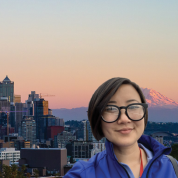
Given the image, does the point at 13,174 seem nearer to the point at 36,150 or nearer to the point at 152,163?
the point at 36,150

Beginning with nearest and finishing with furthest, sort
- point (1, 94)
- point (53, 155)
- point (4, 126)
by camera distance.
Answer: point (53, 155) → point (4, 126) → point (1, 94)

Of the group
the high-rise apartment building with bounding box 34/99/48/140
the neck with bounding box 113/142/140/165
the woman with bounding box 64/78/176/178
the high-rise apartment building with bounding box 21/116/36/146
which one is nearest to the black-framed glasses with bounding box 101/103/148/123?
the woman with bounding box 64/78/176/178

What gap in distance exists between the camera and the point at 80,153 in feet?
188

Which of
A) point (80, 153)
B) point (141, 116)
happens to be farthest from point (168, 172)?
point (80, 153)

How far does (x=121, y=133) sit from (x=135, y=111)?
0.08m

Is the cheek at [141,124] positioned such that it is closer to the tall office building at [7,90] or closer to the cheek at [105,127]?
the cheek at [105,127]

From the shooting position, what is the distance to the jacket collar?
3.81ft

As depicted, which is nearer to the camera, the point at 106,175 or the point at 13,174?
the point at 106,175

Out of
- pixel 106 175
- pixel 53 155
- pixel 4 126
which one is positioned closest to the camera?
pixel 106 175

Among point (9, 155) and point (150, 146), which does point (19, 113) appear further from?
point (150, 146)

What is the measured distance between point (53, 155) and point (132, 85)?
45683mm

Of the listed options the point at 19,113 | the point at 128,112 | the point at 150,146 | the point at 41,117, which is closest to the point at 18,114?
the point at 19,113

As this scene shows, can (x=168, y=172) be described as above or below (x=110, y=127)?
below

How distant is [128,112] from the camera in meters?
1.15
